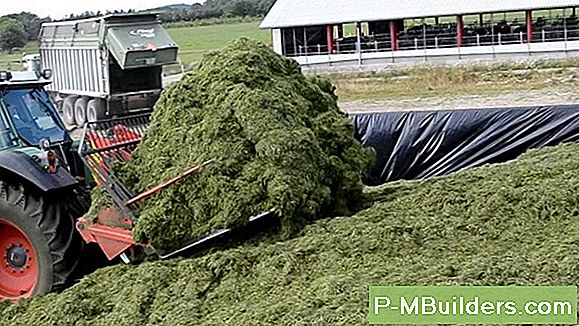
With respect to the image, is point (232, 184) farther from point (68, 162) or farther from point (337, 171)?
point (68, 162)

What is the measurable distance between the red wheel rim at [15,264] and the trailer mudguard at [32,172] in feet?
1.14

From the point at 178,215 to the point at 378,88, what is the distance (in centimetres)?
1537

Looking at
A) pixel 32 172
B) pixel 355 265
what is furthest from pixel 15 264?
pixel 355 265

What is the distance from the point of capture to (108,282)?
4.48m

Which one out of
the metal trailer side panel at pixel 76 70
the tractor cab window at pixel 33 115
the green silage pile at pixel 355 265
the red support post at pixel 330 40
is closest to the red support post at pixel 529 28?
the red support post at pixel 330 40

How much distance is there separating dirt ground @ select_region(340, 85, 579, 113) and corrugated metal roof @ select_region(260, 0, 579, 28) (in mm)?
7873

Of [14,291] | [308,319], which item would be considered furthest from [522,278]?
[14,291]

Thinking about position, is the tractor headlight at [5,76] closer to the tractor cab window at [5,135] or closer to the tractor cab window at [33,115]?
the tractor cab window at [33,115]

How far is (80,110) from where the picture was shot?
16609mm

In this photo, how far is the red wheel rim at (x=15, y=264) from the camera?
196 inches

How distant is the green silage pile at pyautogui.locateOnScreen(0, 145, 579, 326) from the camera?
3.38 m

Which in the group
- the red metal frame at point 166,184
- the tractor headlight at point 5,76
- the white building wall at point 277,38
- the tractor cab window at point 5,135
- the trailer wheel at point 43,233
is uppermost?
the tractor headlight at point 5,76

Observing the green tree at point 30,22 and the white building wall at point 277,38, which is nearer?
the green tree at point 30,22

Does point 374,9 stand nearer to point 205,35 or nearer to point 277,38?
point 277,38
